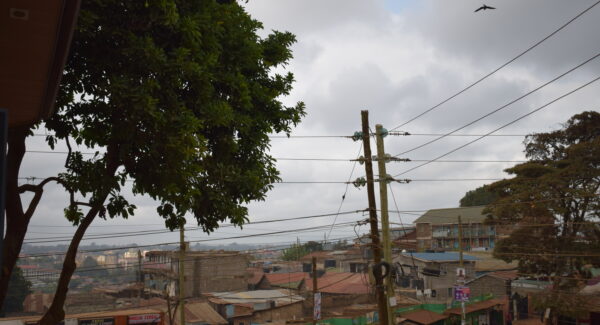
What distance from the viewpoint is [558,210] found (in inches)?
1268

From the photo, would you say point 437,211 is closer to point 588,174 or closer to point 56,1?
point 588,174

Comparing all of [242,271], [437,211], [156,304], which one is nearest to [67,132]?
[156,304]

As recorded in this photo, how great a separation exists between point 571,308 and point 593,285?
6.89 metres

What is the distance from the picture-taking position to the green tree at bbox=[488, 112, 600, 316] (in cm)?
3155

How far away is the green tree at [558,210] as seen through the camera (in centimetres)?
3155

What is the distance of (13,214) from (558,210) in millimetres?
31946

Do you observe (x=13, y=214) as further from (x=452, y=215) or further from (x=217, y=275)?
(x=452, y=215)

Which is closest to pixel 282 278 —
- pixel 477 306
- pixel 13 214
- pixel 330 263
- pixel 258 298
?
pixel 258 298

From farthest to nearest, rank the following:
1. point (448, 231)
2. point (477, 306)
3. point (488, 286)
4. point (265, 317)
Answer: point (448, 231) < point (488, 286) < point (265, 317) < point (477, 306)

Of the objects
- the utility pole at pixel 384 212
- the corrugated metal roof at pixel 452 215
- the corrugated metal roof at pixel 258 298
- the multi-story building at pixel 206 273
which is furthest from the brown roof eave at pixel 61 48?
the corrugated metal roof at pixel 452 215

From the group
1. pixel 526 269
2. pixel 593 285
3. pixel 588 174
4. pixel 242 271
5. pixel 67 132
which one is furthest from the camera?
pixel 242 271

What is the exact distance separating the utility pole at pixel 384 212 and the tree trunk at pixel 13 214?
12.0 metres

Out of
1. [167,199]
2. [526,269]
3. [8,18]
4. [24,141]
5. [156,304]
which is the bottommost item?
[156,304]

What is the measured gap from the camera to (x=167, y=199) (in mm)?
9148
